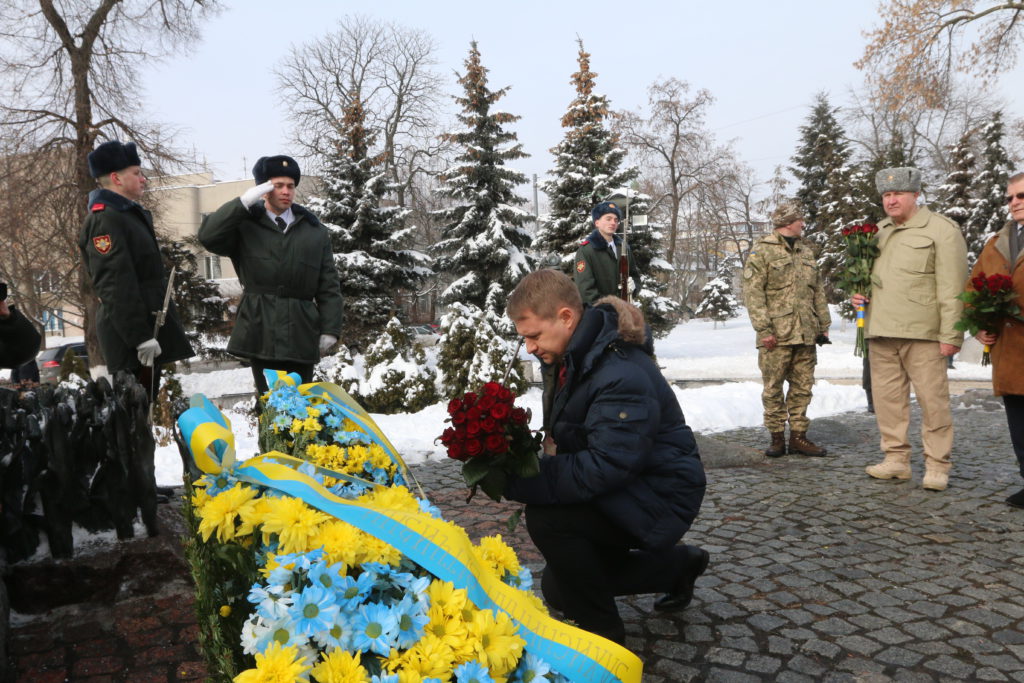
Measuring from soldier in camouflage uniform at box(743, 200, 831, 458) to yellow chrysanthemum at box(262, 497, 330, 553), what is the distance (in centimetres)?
529

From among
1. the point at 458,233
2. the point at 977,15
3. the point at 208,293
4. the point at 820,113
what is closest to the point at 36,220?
the point at 208,293

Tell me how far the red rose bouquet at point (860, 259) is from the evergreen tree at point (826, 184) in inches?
926

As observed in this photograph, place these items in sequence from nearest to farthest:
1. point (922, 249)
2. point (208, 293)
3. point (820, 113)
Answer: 1. point (922, 249)
2. point (208, 293)
3. point (820, 113)

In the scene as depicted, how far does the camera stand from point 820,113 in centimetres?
3494

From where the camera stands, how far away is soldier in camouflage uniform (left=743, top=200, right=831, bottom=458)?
605 cm

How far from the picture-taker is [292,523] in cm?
135

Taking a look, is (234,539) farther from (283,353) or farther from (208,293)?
(208,293)

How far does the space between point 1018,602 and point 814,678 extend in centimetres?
129

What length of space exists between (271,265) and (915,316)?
424cm

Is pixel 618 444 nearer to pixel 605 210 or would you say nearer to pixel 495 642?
pixel 495 642

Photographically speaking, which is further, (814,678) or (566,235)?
(566,235)

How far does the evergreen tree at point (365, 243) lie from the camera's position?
20.8 meters

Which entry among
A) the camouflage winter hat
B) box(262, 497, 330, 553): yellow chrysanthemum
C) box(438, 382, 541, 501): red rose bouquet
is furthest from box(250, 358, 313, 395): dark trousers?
Answer: the camouflage winter hat

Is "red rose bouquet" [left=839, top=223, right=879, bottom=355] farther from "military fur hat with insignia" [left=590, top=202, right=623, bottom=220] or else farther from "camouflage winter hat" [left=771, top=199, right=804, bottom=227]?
"military fur hat with insignia" [left=590, top=202, right=623, bottom=220]
